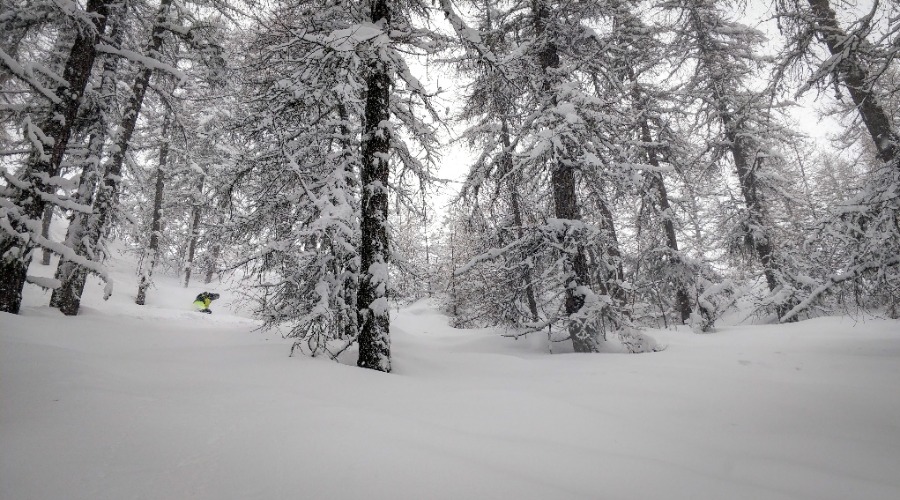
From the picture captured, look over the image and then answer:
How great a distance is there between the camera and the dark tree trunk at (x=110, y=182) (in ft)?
27.1

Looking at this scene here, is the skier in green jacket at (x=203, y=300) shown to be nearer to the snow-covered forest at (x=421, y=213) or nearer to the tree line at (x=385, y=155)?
the snow-covered forest at (x=421, y=213)

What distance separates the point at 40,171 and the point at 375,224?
18.3ft

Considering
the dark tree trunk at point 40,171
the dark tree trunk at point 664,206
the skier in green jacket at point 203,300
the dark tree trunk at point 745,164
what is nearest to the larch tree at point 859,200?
the dark tree trunk at point 664,206

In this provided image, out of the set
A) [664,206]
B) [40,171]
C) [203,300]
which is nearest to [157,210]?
[203,300]

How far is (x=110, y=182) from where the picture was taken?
907 cm

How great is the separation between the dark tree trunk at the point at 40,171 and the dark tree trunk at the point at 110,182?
6.45ft

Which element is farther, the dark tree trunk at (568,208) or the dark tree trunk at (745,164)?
the dark tree trunk at (745,164)

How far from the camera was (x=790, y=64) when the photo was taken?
5785 millimetres

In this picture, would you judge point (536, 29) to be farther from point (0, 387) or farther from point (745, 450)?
point (0, 387)

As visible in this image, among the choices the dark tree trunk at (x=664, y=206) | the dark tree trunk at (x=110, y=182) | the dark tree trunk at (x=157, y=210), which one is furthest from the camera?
the dark tree trunk at (x=157, y=210)

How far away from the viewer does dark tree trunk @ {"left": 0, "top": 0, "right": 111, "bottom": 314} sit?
547 centimetres

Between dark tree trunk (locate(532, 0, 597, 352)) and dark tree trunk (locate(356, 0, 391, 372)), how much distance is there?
3.19 meters

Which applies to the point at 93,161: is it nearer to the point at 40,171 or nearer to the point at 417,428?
the point at 40,171

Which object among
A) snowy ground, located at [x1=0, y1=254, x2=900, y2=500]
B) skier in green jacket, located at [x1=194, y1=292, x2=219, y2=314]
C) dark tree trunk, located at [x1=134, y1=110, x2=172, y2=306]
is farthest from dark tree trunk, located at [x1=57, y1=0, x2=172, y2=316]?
skier in green jacket, located at [x1=194, y1=292, x2=219, y2=314]
